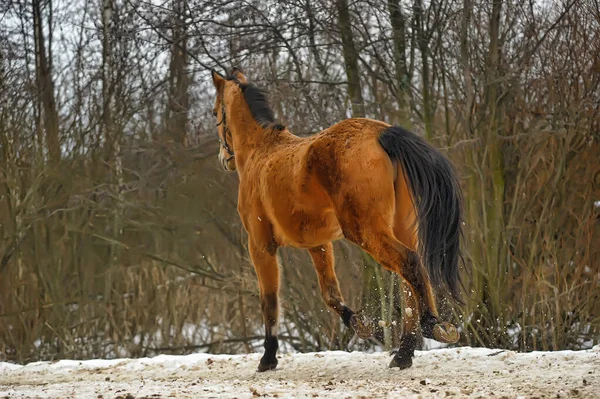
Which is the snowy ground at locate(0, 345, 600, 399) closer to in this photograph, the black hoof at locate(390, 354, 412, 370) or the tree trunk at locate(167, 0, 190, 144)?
the black hoof at locate(390, 354, 412, 370)

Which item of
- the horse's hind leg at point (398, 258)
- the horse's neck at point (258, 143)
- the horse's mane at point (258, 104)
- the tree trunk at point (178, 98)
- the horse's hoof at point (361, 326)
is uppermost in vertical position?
the tree trunk at point (178, 98)

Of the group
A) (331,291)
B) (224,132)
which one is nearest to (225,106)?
(224,132)

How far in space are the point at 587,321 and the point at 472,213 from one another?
5.91 feet

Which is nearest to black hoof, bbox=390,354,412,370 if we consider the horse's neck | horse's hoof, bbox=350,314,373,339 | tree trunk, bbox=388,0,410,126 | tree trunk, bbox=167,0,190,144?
horse's hoof, bbox=350,314,373,339

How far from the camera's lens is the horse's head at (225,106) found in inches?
332

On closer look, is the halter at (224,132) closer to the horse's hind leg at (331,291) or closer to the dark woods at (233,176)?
the horse's hind leg at (331,291)

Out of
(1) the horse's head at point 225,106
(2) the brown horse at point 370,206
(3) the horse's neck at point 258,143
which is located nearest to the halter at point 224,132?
(1) the horse's head at point 225,106

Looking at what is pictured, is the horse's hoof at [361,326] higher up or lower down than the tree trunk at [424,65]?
lower down

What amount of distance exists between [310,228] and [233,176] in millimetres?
5994

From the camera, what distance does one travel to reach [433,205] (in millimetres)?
6430

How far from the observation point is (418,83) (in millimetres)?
13164

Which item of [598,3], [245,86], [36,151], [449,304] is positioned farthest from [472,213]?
[36,151]

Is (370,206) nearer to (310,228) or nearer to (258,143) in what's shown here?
(310,228)

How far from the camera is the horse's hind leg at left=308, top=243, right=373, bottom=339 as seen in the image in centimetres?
729
